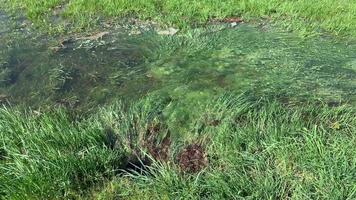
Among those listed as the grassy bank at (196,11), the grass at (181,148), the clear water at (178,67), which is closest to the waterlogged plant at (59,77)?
the clear water at (178,67)

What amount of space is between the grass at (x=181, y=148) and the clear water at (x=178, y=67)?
1.72 ft

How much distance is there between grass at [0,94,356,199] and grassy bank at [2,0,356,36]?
8.62ft

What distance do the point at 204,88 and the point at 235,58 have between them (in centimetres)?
89

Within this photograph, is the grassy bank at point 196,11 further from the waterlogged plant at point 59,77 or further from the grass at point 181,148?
the grass at point 181,148

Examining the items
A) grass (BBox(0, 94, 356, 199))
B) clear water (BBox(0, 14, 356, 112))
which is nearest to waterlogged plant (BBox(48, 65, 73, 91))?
clear water (BBox(0, 14, 356, 112))

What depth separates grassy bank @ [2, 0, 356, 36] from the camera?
270 inches

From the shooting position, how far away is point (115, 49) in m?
6.19

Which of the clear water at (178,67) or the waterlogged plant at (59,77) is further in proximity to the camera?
the waterlogged plant at (59,77)

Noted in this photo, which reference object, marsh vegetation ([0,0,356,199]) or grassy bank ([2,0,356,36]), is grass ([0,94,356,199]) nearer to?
marsh vegetation ([0,0,356,199])

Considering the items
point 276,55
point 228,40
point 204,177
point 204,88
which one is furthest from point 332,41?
point 204,177

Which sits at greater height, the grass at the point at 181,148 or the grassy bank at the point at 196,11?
the grassy bank at the point at 196,11

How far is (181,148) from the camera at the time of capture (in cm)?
421

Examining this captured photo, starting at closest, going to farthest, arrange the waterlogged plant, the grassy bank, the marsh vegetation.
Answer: the marsh vegetation
the waterlogged plant
the grassy bank

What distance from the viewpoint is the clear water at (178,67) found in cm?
509
